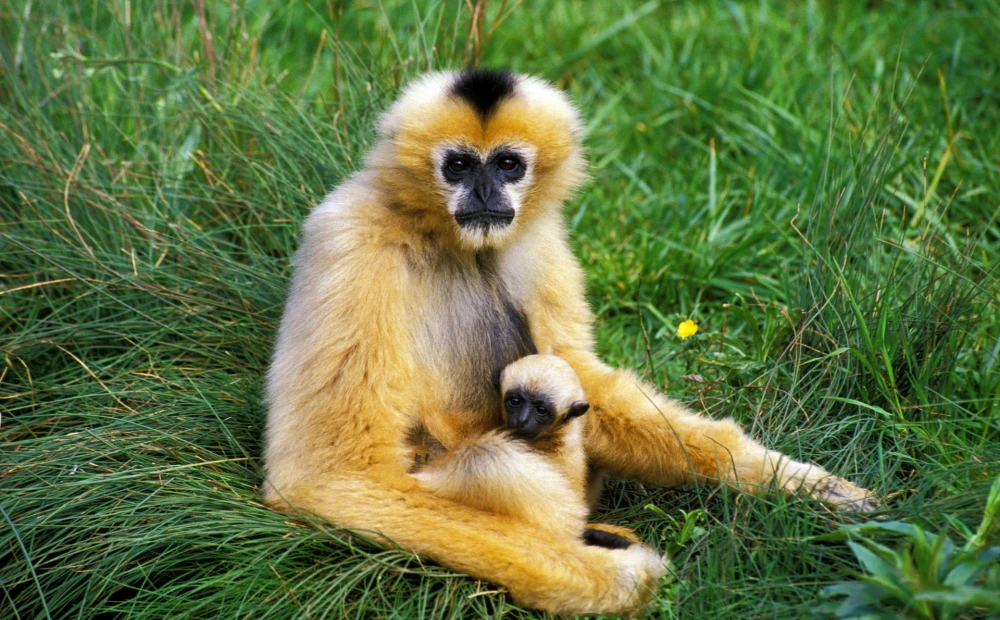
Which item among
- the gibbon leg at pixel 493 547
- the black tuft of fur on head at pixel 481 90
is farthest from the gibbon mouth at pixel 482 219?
the gibbon leg at pixel 493 547

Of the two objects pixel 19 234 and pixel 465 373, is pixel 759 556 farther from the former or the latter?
pixel 19 234

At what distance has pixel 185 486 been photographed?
3.21m

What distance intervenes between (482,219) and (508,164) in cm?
21

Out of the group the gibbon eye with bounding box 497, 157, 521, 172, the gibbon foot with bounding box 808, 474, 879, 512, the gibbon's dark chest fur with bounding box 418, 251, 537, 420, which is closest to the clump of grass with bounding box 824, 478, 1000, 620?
the gibbon foot with bounding box 808, 474, 879, 512

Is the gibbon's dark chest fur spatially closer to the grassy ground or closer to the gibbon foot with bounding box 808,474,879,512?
the grassy ground

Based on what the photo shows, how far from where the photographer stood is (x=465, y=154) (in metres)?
3.24

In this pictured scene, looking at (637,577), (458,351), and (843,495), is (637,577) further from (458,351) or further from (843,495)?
(458,351)

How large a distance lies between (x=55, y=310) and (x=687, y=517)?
251 centimetres

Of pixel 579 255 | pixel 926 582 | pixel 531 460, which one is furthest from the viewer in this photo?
pixel 579 255

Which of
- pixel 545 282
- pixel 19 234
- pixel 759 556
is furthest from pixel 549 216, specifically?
pixel 19 234

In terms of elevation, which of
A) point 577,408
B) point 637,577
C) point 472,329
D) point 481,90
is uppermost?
point 481,90

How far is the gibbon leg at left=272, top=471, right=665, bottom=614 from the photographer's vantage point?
2.90m

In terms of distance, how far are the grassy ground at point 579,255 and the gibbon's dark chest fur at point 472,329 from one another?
58 centimetres

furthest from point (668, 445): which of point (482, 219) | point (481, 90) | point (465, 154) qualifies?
Result: point (481, 90)
